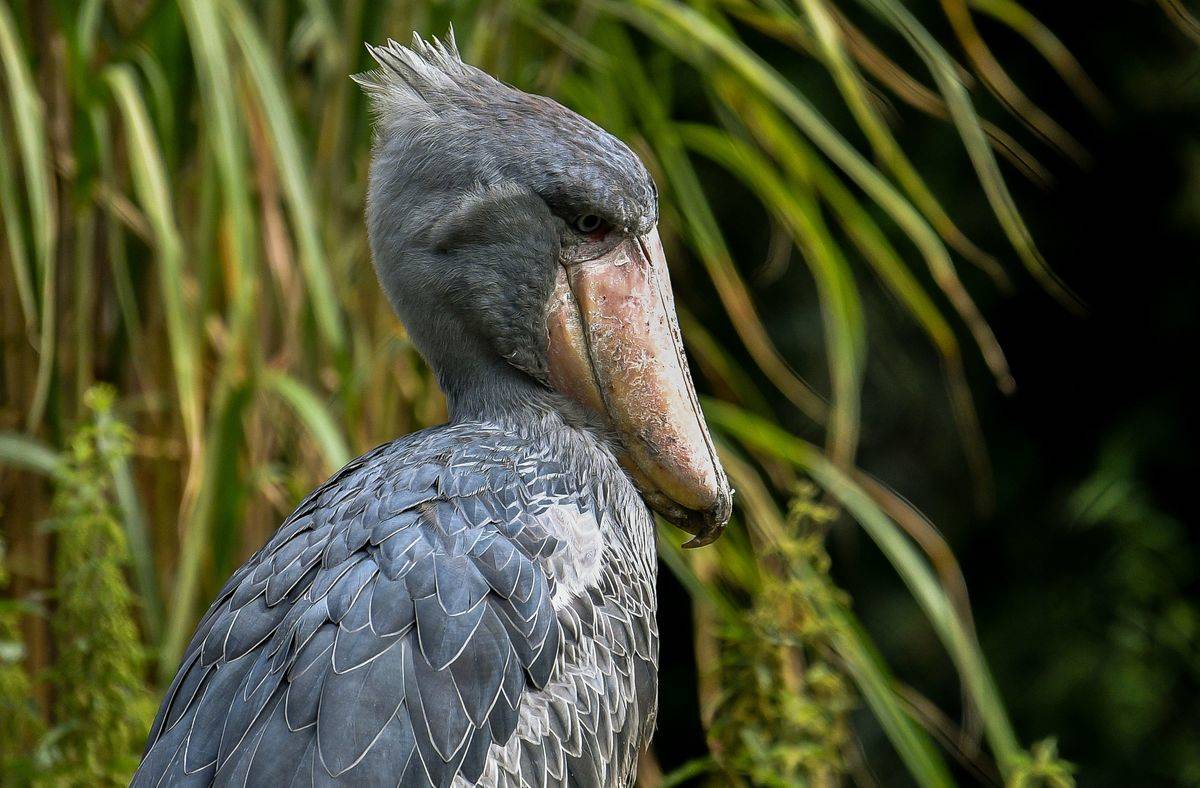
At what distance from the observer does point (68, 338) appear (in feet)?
6.73

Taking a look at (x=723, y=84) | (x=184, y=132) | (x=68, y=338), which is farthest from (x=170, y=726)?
(x=723, y=84)

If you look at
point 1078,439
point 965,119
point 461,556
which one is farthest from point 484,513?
point 1078,439

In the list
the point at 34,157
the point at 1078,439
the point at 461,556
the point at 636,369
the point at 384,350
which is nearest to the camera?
the point at 461,556

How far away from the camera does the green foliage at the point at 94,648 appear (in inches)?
63.4

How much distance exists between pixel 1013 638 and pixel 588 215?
2.41 m

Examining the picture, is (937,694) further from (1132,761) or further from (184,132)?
(184,132)

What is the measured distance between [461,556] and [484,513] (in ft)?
0.20

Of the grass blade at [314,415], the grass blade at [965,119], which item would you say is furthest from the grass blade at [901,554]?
the grass blade at [314,415]

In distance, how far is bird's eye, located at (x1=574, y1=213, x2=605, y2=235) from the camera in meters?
1.40

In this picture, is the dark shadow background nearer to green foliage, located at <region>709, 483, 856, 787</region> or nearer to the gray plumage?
green foliage, located at <region>709, 483, 856, 787</region>

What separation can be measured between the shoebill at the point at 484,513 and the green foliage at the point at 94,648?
322 millimetres

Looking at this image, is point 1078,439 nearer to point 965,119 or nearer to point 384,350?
point 965,119

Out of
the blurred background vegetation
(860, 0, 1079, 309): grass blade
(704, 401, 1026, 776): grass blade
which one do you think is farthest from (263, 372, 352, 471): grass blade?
(860, 0, 1079, 309): grass blade

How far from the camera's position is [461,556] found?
1258 mm
